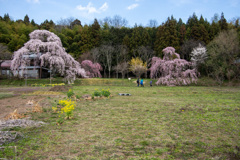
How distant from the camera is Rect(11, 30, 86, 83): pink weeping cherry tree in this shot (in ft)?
78.0

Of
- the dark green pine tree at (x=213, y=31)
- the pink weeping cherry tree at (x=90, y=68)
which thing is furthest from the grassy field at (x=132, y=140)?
the dark green pine tree at (x=213, y=31)

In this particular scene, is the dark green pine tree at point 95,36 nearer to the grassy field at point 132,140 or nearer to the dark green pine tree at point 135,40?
the dark green pine tree at point 135,40

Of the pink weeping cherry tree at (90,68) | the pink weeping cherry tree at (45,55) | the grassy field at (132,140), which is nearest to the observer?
the grassy field at (132,140)

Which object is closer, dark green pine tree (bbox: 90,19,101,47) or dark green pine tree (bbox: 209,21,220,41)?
dark green pine tree (bbox: 209,21,220,41)

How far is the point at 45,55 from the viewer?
2397 centimetres

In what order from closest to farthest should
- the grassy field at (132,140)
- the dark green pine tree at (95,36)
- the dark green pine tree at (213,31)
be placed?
1. the grassy field at (132,140)
2. the dark green pine tree at (213,31)
3. the dark green pine tree at (95,36)

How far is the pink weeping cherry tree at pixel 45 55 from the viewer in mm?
23781

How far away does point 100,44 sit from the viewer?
141 ft

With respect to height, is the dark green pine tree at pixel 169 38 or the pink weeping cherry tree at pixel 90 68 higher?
the dark green pine tree at pixel 169 38

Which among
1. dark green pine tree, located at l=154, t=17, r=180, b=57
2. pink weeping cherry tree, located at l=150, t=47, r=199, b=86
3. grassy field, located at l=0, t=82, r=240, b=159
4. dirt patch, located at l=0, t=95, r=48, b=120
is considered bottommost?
grassy field, located at l=0, t=82, r=240, b=159

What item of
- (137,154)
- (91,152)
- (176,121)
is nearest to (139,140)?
(137,154)

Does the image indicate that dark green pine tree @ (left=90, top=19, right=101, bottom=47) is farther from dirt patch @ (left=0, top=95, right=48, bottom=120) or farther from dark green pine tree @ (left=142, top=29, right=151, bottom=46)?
dirt patch @ (left=0, top=95, right=48, bottom=120)

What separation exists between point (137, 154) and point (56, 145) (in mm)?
1655

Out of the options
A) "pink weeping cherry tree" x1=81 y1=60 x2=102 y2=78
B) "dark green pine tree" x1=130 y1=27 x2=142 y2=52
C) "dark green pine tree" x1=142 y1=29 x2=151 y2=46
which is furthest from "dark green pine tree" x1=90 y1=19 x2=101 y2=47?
"dark green pine tree" x1=142 y1=29 x2=151 y2=46
